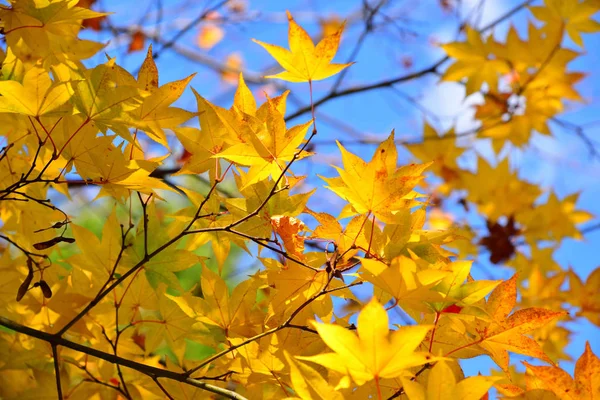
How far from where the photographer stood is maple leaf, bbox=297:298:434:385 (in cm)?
51

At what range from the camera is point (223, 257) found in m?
0.83

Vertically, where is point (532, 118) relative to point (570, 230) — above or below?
above

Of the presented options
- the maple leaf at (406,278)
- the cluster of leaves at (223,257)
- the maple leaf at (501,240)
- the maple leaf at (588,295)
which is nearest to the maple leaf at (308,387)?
the cluster of leaves at (223,257)

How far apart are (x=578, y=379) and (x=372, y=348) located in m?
0.29

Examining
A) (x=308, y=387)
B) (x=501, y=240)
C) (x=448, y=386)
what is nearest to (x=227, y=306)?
(x=308, y=387)

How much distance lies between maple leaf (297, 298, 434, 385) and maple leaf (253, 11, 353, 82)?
0.34 metres

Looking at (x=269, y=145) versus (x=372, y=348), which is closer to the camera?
(x=372, y=348)

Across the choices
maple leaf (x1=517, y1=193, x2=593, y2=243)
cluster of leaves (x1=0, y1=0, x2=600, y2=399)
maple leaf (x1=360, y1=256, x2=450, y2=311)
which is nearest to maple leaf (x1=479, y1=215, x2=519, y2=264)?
maple leaf (x1=517, y1=193, x2=593, y2=243)

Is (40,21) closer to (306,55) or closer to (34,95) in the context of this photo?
(34,95)

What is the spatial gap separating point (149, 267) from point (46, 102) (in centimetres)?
26

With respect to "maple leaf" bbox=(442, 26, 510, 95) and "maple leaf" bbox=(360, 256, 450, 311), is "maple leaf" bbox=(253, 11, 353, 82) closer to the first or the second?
"maple leaf" bbox=(360, 256, 450, 311)

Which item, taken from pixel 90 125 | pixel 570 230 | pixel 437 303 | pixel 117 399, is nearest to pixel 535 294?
pixel 570 230

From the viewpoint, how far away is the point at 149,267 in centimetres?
79

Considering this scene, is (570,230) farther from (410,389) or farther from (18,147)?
(18,147)
